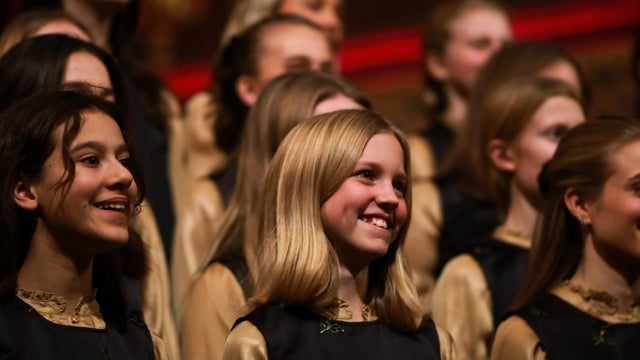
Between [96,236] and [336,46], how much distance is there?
6.40 feet

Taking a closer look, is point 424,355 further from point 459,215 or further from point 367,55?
point 367,55

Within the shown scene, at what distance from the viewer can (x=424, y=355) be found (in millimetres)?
2629

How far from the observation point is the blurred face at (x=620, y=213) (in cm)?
283

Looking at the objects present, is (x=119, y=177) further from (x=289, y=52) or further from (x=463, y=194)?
(x=463, y=194)

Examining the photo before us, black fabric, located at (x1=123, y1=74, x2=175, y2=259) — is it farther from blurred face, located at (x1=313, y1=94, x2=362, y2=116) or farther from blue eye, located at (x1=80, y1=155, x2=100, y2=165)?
blue eye, located at (x1=80, y1=155, x2=100, y2=165)

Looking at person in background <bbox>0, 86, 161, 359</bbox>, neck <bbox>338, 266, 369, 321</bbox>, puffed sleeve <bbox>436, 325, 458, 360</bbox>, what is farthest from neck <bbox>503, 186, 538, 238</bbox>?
person in background <bbox>0, 86, 161, 359</bbox>

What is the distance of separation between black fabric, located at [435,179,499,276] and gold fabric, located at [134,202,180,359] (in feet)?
2.91

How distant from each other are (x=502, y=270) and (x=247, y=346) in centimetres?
98

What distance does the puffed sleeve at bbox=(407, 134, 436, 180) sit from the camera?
4.09 meters

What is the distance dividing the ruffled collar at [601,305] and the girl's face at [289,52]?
1032mm

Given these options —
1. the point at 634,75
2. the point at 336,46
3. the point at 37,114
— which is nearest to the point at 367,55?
the point at 336,46

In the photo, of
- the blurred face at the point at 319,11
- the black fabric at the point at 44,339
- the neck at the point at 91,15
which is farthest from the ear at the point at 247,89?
the black fabric at the point at 44,339

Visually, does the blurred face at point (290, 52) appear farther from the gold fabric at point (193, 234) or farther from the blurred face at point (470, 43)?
the blurred face at point (470, 43)

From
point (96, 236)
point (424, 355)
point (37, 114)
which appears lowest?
point (424, 355)
